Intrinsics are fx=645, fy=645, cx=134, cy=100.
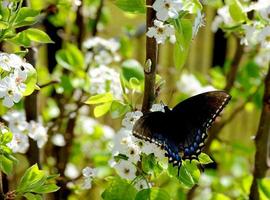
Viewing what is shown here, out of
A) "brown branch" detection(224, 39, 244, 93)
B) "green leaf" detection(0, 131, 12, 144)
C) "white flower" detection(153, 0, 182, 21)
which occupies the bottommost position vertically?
"brown branch" detection(224, 39, 244, 93)

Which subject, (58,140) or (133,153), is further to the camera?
(58,140)

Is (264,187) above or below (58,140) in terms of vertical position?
above

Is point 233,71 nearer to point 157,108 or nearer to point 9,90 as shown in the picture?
point 157,108

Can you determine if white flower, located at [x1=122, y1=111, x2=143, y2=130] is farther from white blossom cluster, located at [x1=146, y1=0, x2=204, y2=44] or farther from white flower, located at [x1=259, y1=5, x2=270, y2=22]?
white flower, located at [x1=259, y1=5, x2=270, y2=22]

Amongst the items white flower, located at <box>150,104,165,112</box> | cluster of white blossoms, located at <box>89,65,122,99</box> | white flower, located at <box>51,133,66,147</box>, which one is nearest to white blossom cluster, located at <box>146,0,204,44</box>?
white flower, located at <box>150,104,165,112</box>

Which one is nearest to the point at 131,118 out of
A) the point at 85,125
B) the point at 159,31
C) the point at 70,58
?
the point at 159,31
